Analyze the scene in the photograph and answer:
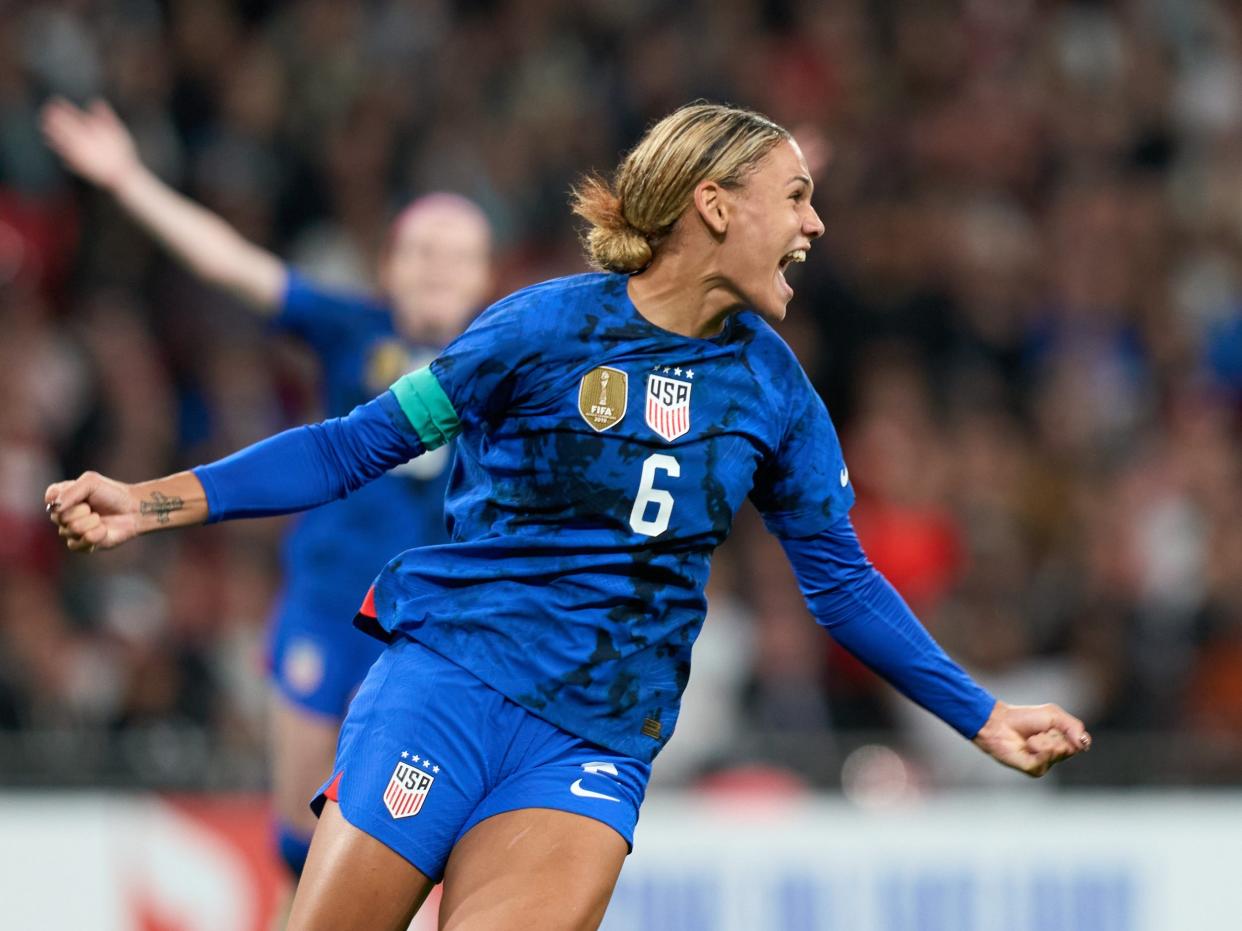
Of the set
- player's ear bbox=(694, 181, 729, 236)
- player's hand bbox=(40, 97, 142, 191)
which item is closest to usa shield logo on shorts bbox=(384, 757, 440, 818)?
player's ear bbox=(694, 181, 729, 236)

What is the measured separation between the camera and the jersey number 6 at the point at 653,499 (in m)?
3.82

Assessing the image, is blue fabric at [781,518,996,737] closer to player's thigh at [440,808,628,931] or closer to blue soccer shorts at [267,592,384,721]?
player's thigh at [440,808,628,931]

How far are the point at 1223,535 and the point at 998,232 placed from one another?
2566 millimetres

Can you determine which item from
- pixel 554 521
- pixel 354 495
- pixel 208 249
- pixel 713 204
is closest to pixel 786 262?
pixel 713 204

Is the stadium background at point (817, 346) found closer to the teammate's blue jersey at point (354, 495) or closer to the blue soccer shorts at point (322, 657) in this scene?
the blue soccer shorts at point (322, 657)

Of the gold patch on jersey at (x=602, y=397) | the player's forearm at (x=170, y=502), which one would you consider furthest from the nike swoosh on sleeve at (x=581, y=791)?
the player's forearm at (x=170, y=502)

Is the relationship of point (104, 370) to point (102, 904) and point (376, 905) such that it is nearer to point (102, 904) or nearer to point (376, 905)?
point (102, 904)

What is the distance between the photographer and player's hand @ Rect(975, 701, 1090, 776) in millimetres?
4117

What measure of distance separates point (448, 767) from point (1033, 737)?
125cm

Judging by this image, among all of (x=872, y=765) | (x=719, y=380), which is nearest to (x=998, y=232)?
(x=872, y=765)

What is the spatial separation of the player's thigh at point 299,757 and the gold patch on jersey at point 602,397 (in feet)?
7.73

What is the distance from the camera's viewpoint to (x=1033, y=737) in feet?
13.6

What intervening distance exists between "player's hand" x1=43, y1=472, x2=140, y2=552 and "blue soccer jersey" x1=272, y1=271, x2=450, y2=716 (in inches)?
84.8

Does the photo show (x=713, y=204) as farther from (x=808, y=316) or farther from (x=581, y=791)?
(x=808, y=316)
